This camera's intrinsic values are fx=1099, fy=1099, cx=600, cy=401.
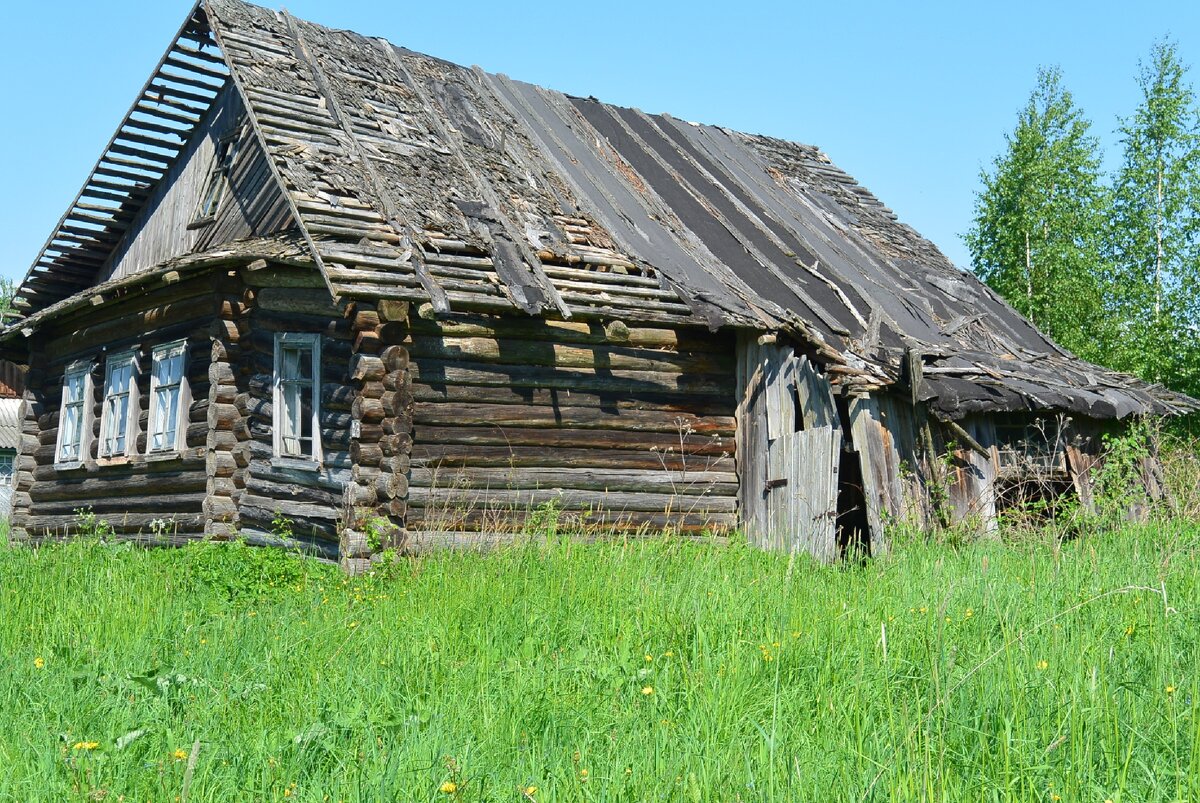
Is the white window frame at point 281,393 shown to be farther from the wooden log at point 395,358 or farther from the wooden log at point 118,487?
the wooden log at point 118,487

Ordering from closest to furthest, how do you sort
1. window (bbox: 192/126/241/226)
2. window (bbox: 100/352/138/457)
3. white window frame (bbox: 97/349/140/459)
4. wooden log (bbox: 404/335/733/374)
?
1. wooden log (bbox: 404/335/733/374)
2. window (bbox: 192/126/241/226)
3. white window frame (bbox: 97/349/140/459)
4. window (bbox: 100/352/138/457)

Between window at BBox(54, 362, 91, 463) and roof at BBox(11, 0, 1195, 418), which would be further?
window at BBox(54, 362, 91, 463)

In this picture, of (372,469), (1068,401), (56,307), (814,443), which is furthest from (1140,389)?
(56,307)

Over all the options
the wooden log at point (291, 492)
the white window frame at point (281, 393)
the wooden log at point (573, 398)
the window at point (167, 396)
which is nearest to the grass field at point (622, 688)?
the wooden log at point (291, 492)

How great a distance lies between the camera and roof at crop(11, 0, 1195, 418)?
10.3 metres

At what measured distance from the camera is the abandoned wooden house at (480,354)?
10.0 m

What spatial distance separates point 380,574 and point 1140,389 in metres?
9.27

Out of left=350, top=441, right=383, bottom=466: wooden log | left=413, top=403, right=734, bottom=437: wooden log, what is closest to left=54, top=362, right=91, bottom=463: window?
left=350, top=441, right=383, bottom=466: wooden log

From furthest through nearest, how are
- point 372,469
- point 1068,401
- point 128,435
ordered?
point 128,435 → point 1068,401 → point 372,469

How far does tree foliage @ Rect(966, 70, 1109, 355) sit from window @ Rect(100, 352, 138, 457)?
19.4 meters

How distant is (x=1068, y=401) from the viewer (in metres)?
11.3

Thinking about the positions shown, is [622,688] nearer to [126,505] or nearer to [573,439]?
[573,439]

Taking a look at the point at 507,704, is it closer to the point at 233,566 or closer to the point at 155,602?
the point at 155,602

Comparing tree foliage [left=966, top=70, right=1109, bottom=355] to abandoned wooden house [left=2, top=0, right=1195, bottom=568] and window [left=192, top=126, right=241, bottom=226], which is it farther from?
window [left=192, top=126, right=241, bottom=226]
